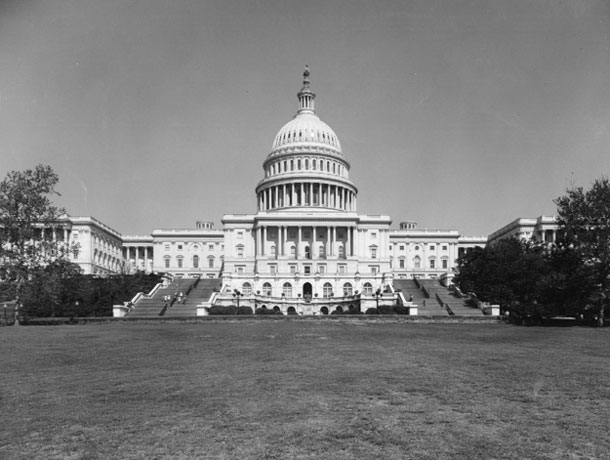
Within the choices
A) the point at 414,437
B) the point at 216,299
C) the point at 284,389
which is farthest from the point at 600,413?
the point at 216,299

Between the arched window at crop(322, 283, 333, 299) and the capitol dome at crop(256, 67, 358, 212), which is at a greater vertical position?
the capitol dome at crop(256, 67, 358, 212)

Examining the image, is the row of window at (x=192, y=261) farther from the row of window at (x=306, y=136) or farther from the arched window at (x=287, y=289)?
the arched window at (x=287, y=289)

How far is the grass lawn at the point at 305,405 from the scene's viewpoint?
363 inches

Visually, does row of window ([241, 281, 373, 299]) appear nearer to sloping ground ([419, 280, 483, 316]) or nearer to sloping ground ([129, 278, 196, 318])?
sloping ground ([419, 280, 483, 316])

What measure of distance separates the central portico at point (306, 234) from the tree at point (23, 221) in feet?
85.0

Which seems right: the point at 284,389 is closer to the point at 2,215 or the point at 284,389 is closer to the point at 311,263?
the point at 2,215

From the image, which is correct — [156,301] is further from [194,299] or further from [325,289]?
[325,289]

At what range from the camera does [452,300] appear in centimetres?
6769

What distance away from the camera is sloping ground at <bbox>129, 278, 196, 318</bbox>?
193 feet

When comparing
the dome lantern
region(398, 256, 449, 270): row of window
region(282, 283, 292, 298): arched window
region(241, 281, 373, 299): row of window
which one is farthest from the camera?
the dome lantern

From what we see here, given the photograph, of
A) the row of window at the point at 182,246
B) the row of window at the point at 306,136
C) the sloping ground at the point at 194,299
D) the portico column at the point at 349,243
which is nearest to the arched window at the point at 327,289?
the sloping ground at the point at 194,299

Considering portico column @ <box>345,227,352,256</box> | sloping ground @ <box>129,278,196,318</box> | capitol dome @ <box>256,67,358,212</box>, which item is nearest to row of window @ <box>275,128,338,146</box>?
capitol dome @ <box>256,67,358,212</box>

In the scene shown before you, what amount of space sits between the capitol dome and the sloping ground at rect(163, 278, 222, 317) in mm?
37193

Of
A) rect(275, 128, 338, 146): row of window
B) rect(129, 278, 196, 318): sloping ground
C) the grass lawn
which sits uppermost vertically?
rect(275, 128, 338, 146): row of window
